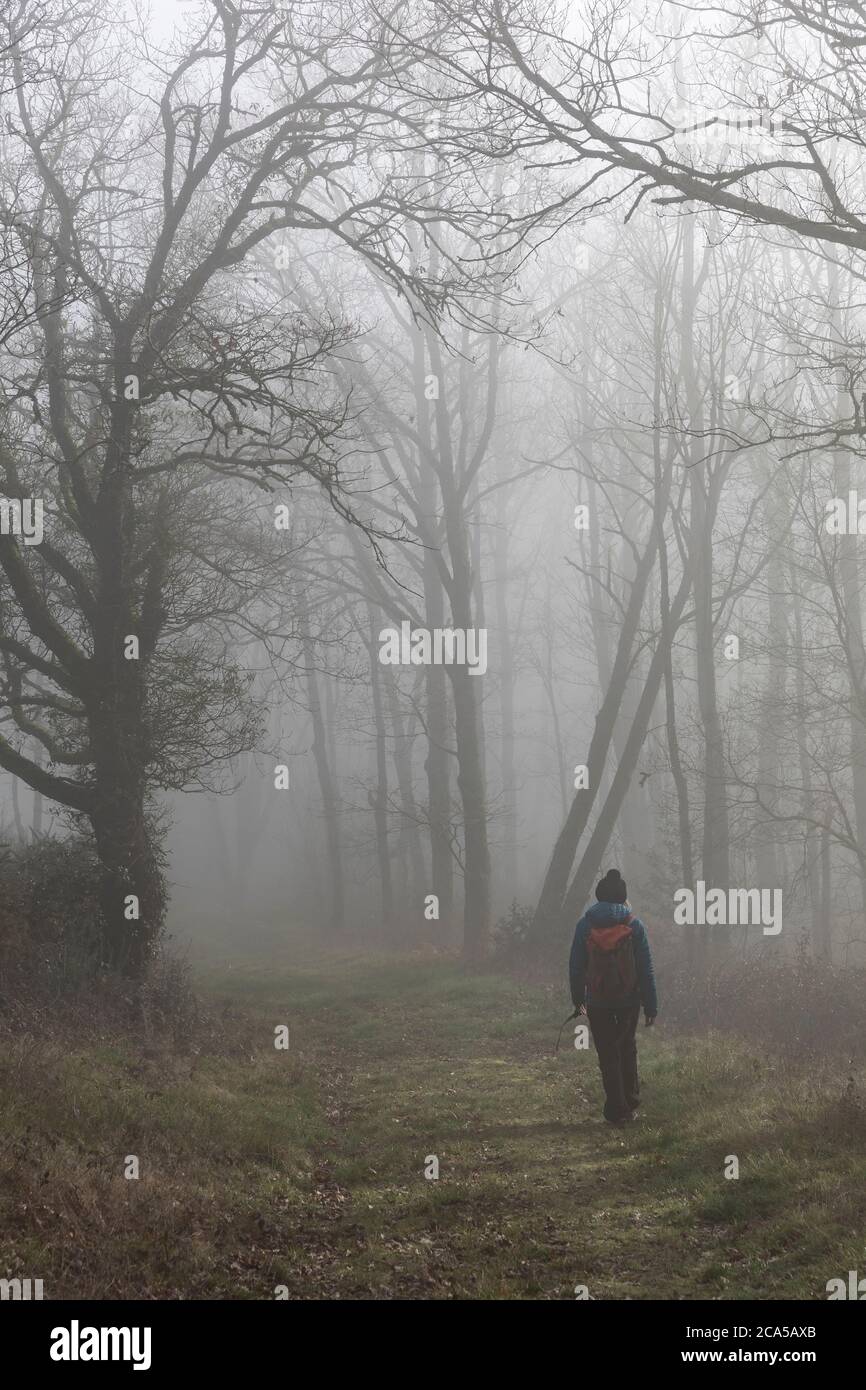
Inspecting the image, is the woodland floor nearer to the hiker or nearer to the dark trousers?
the dark trousers

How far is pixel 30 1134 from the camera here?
24.7 ft

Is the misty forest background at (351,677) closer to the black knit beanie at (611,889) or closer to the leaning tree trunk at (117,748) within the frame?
the leaning tree trunk at (117,748)

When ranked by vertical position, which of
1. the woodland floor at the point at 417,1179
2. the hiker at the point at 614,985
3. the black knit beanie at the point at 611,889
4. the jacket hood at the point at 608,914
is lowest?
the woodland floor at the point at 417,1179

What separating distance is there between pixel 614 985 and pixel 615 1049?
1.91 ft

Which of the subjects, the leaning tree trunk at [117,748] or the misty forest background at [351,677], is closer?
the misty forest background at [351,677]

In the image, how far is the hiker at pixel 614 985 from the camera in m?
9.99

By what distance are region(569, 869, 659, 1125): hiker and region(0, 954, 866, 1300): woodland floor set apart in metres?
0.35

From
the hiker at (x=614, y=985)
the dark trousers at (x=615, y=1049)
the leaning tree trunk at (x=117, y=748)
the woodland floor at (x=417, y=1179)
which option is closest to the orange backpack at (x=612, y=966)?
the hiker at (x=614, y=985)

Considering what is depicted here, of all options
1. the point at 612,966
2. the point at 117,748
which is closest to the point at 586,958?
the point at 612,966

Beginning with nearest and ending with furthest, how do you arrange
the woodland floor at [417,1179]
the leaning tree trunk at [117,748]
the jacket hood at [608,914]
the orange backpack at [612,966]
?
1. the woodland floor at [417,1179]
2. the orange backpack at [612,966]
3. the jacket hood at [608,914]
4. the leaning tree trunk at [117,748]

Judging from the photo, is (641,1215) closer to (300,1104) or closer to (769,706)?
(300,1104)

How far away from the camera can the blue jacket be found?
1005 centimetres

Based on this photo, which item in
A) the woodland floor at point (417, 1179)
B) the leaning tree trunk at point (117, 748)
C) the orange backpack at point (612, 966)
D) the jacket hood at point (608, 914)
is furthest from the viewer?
the leaning tree trunk at point (117, 748)

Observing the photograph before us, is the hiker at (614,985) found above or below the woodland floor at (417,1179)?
above
